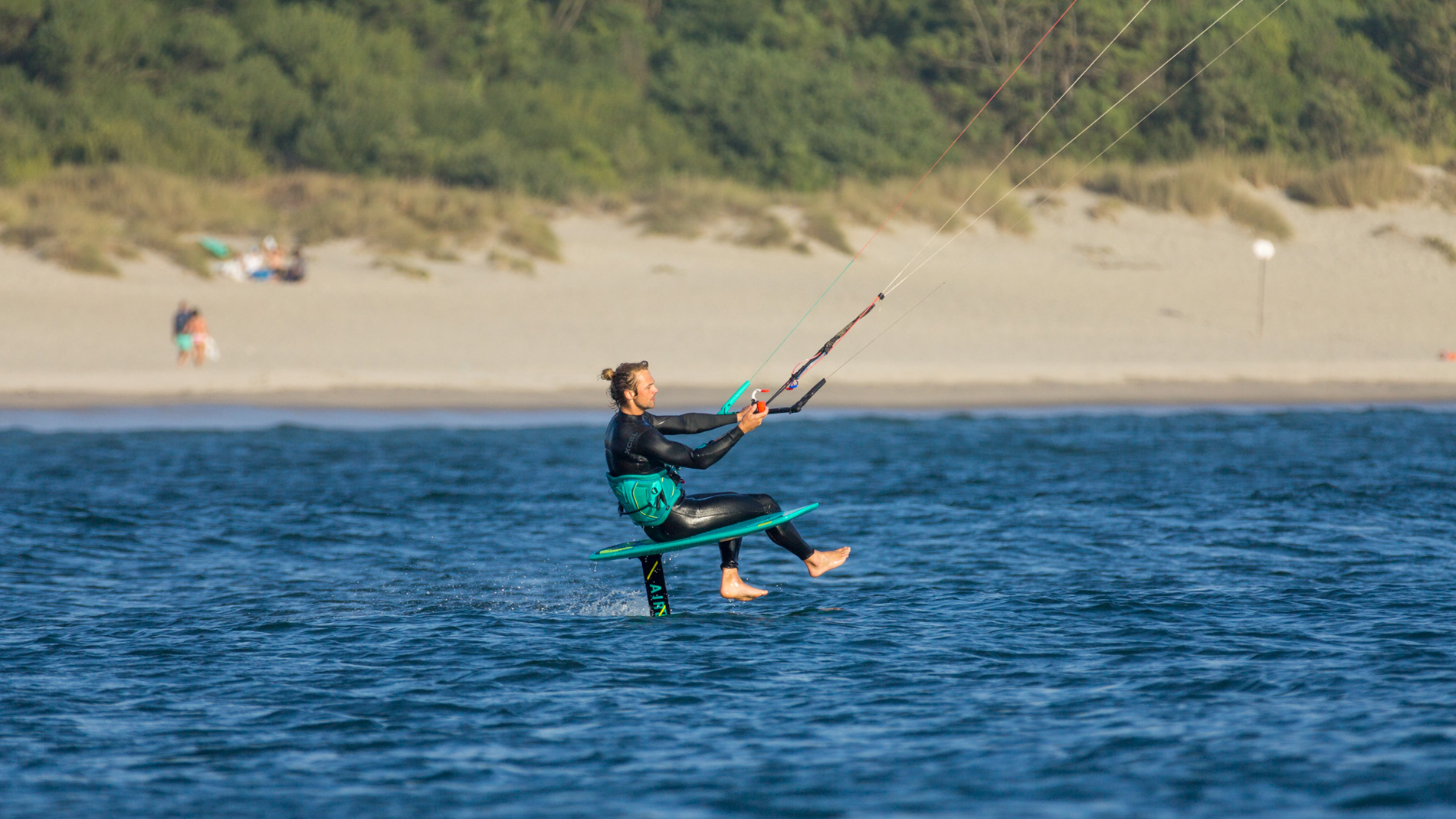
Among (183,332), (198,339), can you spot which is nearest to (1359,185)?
(198,339)

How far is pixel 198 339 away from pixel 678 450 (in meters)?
14.6

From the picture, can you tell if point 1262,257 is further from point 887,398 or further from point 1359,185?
point 887,398

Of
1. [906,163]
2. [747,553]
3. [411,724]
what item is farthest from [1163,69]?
[411,724]

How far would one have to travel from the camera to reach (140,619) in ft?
32.0

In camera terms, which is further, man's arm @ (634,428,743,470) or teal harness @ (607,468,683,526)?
teal harness @ (607,468,683,526)

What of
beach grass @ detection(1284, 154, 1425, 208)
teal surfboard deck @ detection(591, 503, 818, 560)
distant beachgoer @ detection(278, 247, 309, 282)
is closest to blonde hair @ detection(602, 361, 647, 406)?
teal surfboard deck @ detection(591, 503, 818, 560)

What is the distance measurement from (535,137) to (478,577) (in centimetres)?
2740

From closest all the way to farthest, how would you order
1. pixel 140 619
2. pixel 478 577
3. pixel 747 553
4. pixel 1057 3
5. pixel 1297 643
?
pixel 1297 643 < pixel 140 619 < pixel 478 577 < pixel 747 553 < pixel 1057 3

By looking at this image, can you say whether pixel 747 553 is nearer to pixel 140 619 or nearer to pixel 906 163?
pixel 140 619

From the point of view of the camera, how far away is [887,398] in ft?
70.4

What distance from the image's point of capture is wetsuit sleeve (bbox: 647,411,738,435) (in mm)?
8914

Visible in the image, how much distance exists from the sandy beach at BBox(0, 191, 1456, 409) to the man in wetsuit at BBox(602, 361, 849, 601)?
35.2 feet

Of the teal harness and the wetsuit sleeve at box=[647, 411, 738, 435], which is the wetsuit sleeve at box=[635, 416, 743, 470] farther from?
the teal harness

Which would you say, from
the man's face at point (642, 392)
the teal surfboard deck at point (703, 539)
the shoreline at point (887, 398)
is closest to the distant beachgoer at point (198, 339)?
the shoreline at point (887, 398)
